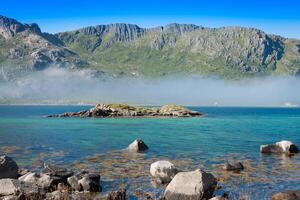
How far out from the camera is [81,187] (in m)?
34.7

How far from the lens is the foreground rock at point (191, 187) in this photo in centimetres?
2997

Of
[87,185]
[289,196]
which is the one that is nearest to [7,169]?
[87,185]

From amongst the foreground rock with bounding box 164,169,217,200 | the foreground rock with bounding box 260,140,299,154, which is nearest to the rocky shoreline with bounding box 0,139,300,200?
→ the foreground rock with bounding box 164,169,217,200

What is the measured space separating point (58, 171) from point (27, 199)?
455 inches

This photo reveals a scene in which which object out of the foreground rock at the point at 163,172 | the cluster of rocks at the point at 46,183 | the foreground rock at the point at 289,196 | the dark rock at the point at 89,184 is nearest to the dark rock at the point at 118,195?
the cluster of rocks at the point at 46,183

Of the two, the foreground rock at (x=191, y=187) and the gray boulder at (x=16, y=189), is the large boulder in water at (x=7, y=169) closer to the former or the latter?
the gray boulder at (x=16, y=189)

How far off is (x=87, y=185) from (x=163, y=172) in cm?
829

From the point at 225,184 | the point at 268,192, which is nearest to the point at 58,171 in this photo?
the point at 225,184

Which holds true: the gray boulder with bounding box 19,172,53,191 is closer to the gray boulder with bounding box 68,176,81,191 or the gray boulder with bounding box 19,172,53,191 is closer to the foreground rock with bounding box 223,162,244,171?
the gray boulder with bounding box 68,176,81,191

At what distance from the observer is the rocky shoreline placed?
29188 millimetres

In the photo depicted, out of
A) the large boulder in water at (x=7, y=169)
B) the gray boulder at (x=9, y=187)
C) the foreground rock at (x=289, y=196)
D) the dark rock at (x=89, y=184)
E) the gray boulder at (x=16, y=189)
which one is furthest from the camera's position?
the large boulder in water at (x=7, y=169)

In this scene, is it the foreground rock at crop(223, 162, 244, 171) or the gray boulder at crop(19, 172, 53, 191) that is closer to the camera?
the gray boulder at crop(19, 172, 53, 191)

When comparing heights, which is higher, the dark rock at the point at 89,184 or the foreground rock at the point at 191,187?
the foreground rock at the point at 191,187

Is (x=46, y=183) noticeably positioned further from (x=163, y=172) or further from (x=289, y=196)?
(x=289, y=196)
